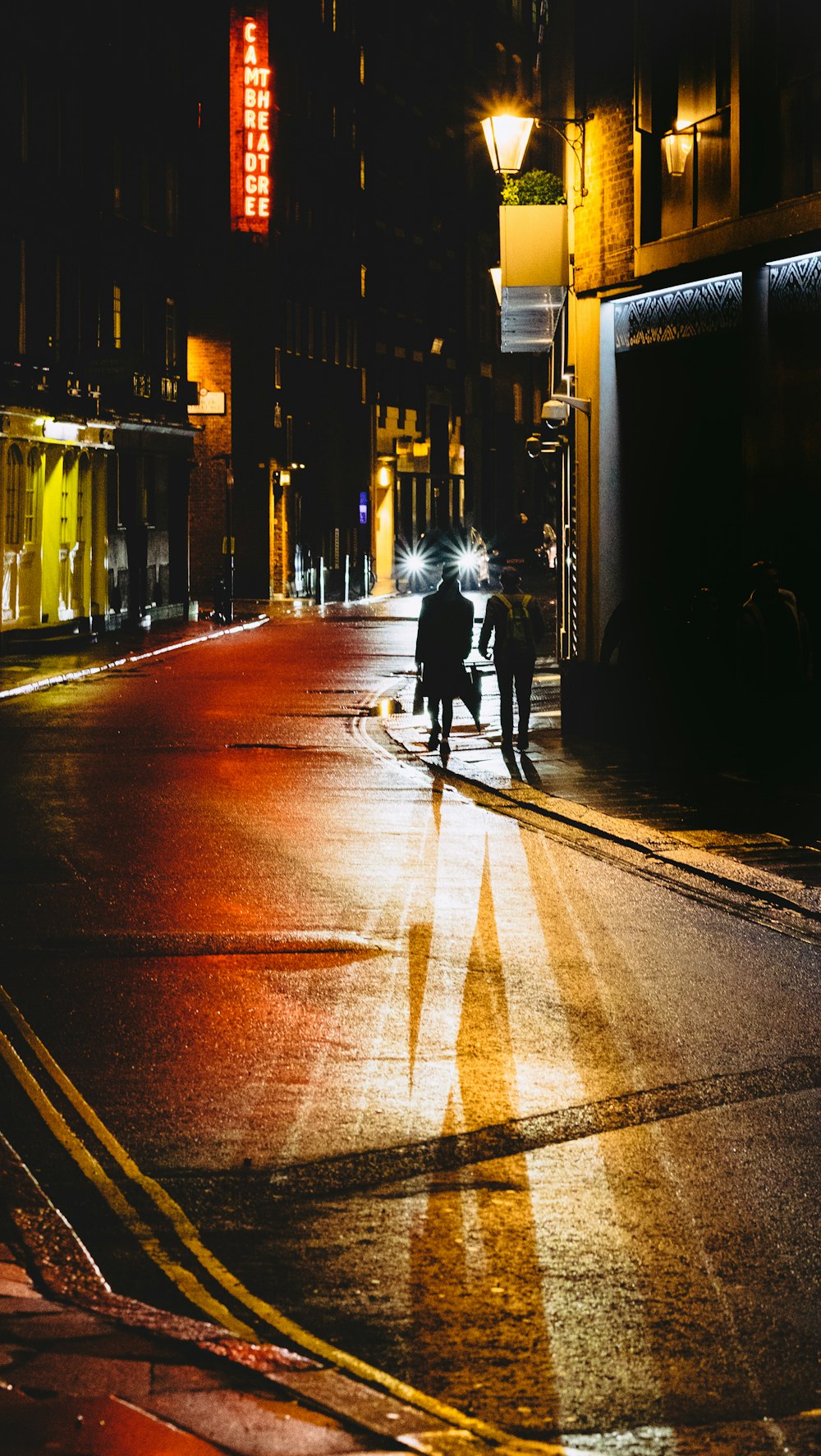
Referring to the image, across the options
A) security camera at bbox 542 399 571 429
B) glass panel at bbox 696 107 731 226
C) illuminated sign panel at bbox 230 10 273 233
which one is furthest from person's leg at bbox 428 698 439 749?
illuminated sign panel at bbox 230 10 273 233

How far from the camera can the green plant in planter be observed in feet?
78.3

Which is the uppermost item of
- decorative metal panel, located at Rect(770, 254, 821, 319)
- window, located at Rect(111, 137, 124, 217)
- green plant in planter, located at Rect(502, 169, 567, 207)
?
window, located at Rect(111, 137, 124, 217)

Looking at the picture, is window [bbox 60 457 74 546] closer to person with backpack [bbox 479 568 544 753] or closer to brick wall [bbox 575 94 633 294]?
brick wall [bbox 575 94 633 294]

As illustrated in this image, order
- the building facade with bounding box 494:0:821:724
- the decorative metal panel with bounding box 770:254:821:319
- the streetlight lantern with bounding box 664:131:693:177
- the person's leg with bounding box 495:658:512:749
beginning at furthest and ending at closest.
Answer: the person's leg with bounding box 495:658:512:749
the streetlight lantern with bounding box 664:131:693:177
the building facade with bounding box 494:0:821:724
the decorative metal panel with bounding box 770:254:821:319

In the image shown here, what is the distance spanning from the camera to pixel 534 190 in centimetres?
2389

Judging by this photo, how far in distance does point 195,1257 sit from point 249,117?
51.1 meters

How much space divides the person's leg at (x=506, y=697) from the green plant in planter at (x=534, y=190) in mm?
6052

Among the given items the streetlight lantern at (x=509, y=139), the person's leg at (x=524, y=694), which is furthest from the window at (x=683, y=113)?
the person's leg at (x=524, y=694)

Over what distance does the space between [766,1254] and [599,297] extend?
17.3 m

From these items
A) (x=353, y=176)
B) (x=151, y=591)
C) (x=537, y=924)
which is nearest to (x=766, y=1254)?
(x=537, y=924)

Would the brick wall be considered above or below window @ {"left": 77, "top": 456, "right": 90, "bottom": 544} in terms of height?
above

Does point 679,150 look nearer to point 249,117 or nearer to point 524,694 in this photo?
point 524,694

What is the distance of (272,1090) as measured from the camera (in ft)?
24.7

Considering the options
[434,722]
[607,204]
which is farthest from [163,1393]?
[607,204]
